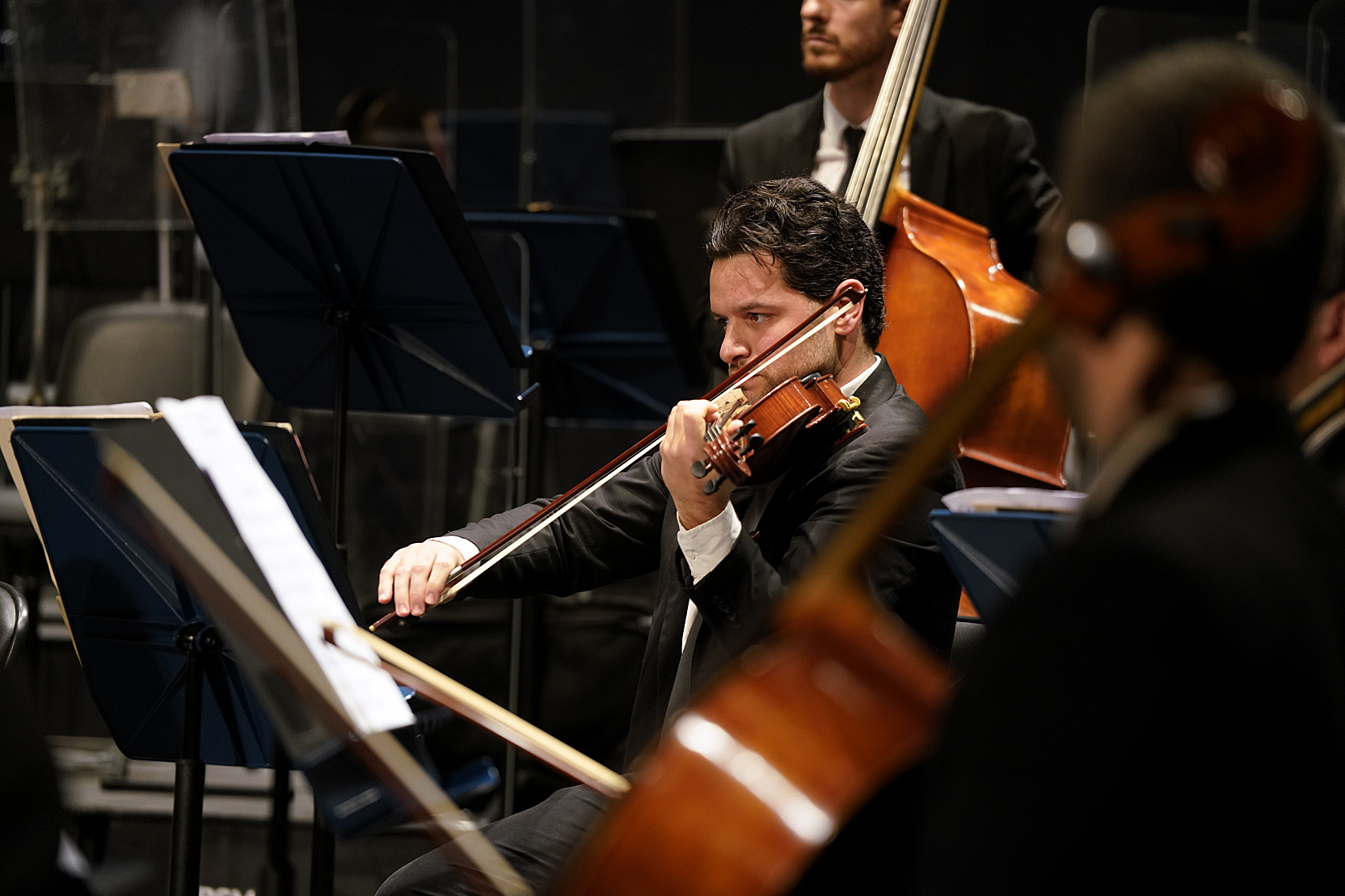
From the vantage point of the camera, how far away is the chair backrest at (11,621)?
1831mm

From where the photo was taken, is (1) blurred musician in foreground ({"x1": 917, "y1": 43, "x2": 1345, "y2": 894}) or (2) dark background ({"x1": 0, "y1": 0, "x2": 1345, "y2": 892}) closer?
(1) blurred musician in foreground ({"x1": 917, "y1": 43, "x2": 1345, "y2": 894})

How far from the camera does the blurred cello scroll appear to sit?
2.53 metres

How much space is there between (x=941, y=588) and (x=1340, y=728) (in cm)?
117

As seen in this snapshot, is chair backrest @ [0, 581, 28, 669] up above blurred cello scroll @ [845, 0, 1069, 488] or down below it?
below

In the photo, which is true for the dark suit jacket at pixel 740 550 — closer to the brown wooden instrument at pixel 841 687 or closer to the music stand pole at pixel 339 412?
the music stand pole at pixel 339 412

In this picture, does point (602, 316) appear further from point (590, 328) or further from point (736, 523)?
point (736, 523)

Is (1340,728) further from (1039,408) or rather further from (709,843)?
(1039,408)

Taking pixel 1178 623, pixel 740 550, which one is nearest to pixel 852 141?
pixel 740 550

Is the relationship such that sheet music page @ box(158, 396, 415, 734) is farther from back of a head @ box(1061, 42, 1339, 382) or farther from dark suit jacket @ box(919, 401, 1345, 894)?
back of a head @ box(1061, 42, 1339, 382)

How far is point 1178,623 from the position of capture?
2.38ft

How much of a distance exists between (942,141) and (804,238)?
3.80ft

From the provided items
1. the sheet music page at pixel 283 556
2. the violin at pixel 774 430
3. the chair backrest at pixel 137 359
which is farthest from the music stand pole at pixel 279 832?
the chair backrest at pixel 137 359

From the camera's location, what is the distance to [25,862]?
1.03m

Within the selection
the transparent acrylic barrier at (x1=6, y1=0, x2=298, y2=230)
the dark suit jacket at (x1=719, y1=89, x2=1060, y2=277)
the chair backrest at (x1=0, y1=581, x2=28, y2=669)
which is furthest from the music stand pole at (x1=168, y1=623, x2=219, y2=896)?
the transparent acrylic barrier at (x1=6, y1=0, x2=298, y2=230)
